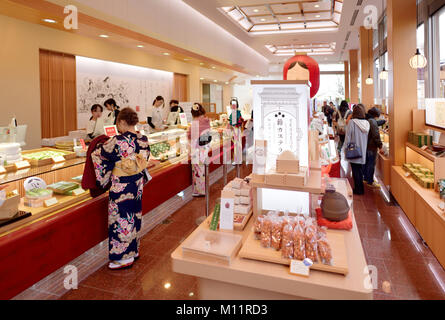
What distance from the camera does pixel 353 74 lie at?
54.0ft

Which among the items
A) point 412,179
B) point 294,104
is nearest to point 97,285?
point 294,104

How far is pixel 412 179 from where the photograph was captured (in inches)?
186

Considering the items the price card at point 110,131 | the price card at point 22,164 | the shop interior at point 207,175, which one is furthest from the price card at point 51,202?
the price card at point 110,131

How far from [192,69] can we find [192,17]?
4277mm

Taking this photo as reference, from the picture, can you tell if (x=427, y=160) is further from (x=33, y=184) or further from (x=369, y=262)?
(x=33, y=184)

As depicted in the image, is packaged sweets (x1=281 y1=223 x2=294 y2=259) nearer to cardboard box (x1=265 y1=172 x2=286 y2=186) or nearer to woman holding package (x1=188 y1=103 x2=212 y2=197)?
cardboard box (x1=265 y1=172 x2=286 y2=186)

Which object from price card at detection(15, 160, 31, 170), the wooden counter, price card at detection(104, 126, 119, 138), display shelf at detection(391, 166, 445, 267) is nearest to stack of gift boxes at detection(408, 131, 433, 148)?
display shelf at detection(391, 166, 445, 267)

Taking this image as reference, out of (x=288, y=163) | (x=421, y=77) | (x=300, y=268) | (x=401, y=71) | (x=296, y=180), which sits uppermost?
(x=421, y=77)

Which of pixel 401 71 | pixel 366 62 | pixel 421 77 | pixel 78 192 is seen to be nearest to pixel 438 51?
pixel 421 77

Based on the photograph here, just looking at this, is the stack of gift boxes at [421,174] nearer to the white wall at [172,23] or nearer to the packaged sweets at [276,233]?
the packaged sweets at [276,233]

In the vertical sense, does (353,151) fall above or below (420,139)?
below

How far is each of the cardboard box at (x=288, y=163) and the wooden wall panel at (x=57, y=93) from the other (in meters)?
5.61

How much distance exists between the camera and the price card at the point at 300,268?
167 cm

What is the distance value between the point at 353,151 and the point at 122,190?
14.8 ft
